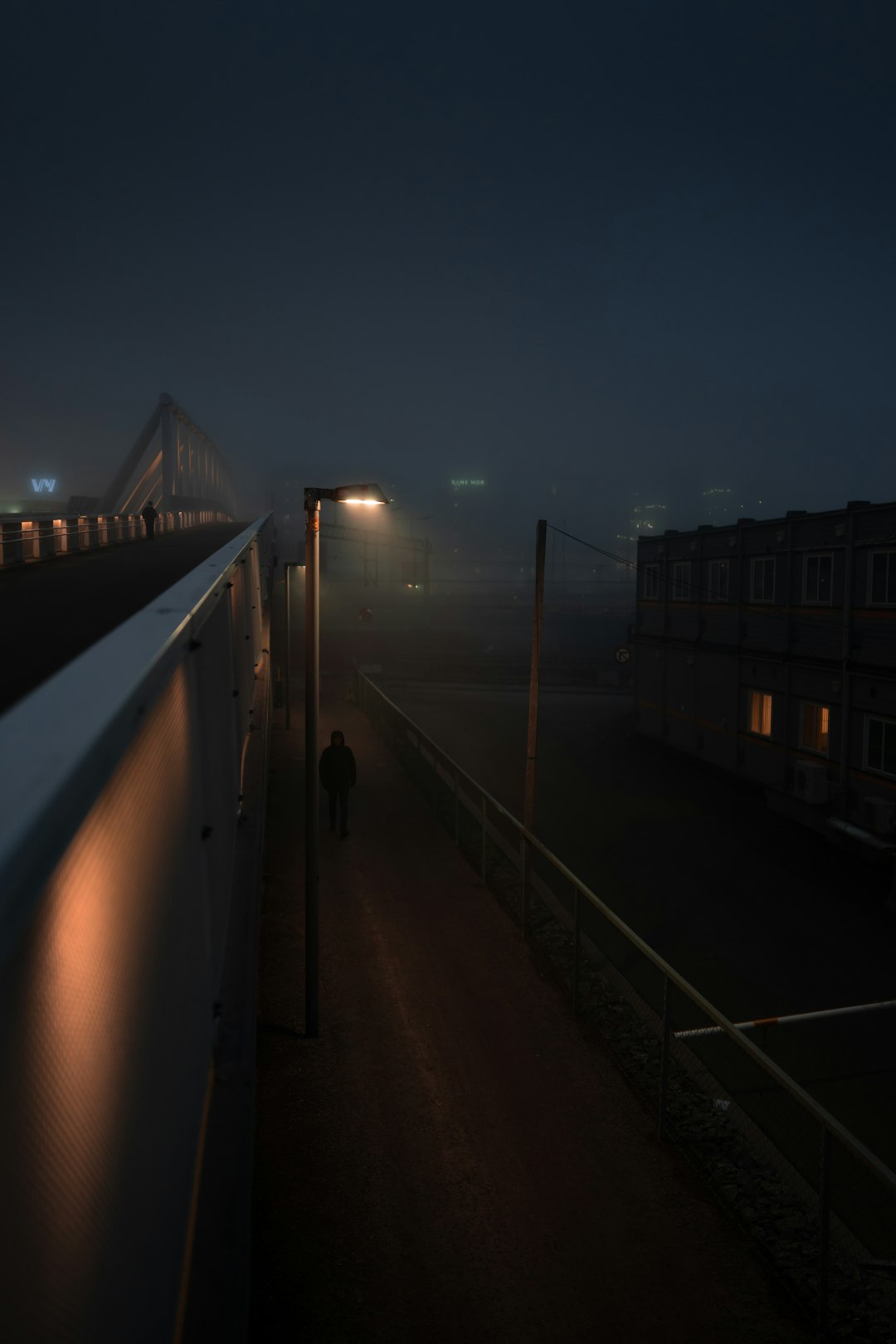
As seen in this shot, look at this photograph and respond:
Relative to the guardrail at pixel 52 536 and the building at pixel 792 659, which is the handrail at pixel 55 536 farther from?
the building at pixel 792 659

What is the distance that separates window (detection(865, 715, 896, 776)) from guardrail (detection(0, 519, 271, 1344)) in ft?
61.9

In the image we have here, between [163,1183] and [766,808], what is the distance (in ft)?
74.0

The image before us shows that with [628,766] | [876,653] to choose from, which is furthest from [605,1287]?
[628,766]

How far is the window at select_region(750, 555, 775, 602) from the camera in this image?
24.1 meters

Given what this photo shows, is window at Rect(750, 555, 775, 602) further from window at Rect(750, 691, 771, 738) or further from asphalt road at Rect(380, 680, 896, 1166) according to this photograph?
asphalt road at Rect(380, 680, 896, 1166)

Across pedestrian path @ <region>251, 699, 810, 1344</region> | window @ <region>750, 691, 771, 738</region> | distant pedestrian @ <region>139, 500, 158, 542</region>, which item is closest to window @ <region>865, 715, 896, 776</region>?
window @ <region>750, 691, 771, 738</region>

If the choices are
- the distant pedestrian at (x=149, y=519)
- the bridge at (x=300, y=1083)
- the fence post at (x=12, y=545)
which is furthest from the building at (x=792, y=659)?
the fence post at (x=12, y=545)

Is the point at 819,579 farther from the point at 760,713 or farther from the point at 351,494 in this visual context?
the point at 351,494

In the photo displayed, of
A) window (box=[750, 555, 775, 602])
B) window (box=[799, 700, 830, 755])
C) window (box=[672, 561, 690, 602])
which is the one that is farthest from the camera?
window (box=[672, 561, 690, 602])

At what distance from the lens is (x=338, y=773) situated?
13820 millimetres

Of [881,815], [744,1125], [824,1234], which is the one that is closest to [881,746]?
[881,815]

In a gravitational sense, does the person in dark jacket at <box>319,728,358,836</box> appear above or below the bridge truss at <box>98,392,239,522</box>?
below

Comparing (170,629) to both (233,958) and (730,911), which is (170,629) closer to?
(233,958)

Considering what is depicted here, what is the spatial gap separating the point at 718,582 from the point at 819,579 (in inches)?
203
